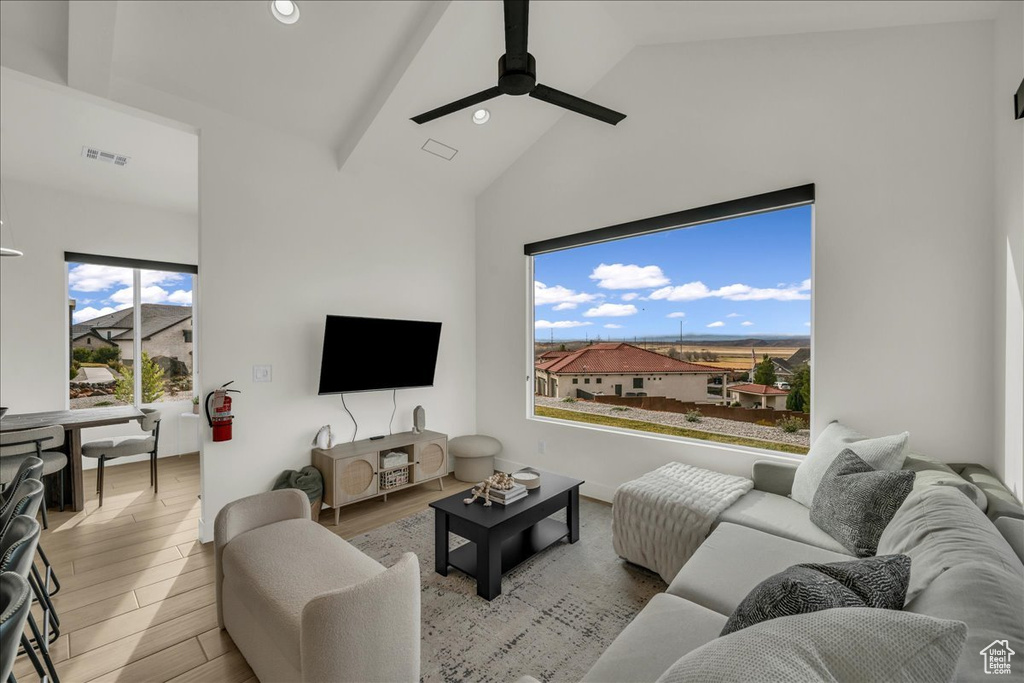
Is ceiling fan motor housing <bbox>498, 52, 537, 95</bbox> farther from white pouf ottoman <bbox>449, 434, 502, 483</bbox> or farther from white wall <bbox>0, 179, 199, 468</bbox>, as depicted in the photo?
white wall <bbox>0, 179, 199, 468</bbox>

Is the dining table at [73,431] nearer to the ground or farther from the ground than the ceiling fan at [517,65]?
nearer to the ground

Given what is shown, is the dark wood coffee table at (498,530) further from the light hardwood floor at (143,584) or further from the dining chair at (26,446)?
the dining chair at (26,446)

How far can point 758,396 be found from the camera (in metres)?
3.12

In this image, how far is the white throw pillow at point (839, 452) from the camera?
6.73ft

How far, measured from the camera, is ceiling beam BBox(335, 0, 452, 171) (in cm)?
272

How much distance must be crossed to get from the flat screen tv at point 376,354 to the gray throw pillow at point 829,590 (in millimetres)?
3226

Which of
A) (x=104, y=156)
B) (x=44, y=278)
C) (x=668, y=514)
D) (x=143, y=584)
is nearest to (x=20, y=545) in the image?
(x=143, y=584)

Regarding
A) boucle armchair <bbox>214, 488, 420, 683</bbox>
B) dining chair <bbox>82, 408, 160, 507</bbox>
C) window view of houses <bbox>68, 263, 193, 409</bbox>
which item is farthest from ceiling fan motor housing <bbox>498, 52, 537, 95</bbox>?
window view of houses <bbox>68, 263, 193, 409</bbox>

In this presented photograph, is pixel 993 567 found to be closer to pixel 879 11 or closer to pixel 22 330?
pixel 879 11

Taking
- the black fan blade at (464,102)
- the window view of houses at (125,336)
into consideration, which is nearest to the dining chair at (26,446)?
the window view of houses at (125,336)

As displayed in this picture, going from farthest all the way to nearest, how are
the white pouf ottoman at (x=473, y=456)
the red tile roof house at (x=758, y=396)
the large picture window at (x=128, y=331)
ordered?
the large picture window at (x=128, y=331) → the white pouf ottoman at (x=473, y=456) → the red tile roof house at (x=758, y=396)

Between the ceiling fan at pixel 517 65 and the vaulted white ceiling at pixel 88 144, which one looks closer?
the ceiling fan at pixel 517 65

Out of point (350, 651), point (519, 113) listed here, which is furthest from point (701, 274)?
point (350, 651)

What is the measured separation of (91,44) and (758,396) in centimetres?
462
